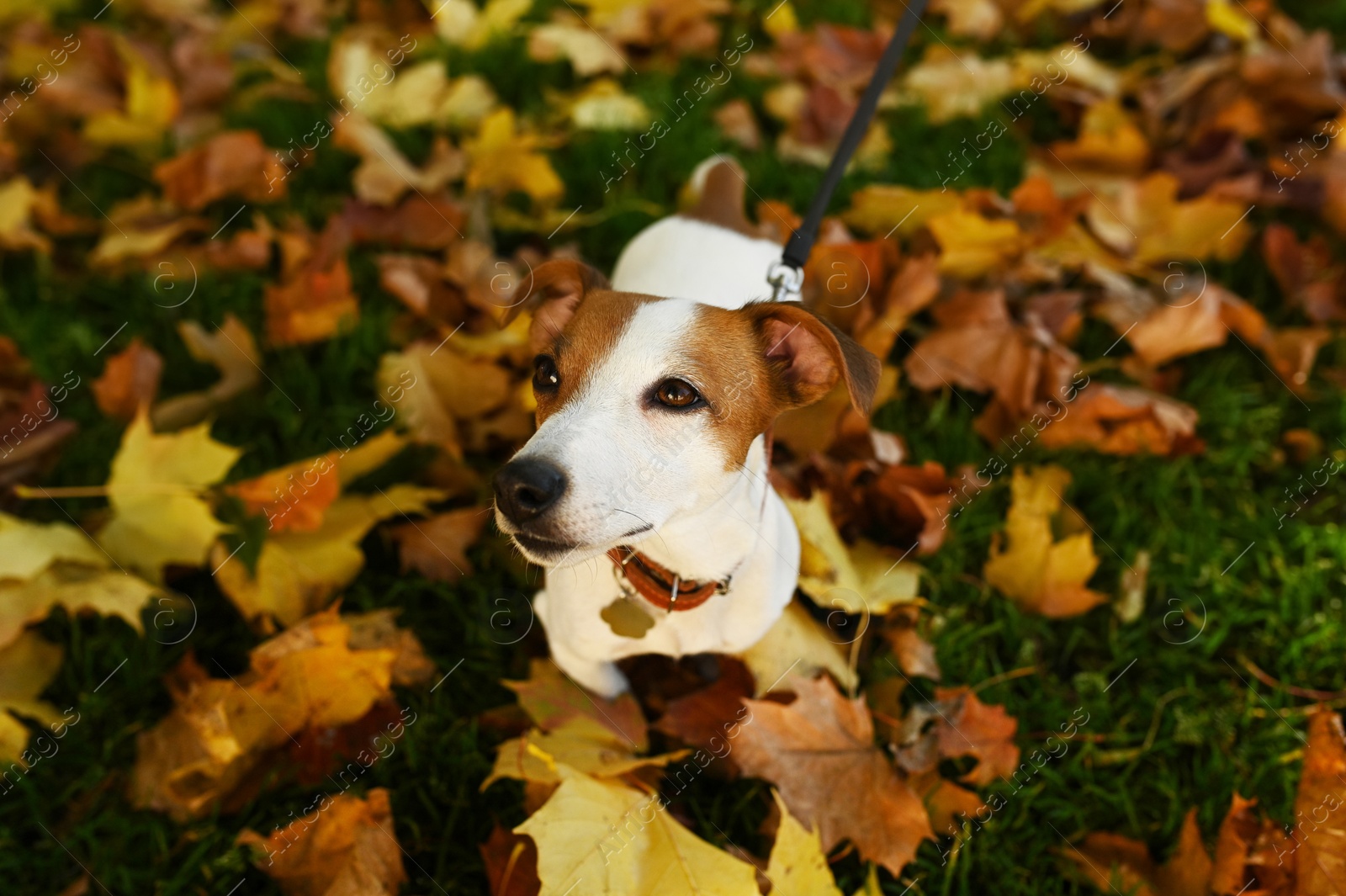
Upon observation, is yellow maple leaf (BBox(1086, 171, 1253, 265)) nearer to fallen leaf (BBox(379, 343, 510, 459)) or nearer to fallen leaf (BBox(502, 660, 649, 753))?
fallen leaf (BBox(379, 343, 510, 459))

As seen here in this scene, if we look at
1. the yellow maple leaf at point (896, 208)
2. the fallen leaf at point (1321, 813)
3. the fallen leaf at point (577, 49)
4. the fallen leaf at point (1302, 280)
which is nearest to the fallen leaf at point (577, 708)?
the fallen leaf at point (1321, 813)

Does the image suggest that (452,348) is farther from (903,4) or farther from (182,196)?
(903,4)

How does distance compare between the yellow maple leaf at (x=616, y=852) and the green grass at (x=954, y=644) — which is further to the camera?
the green grass at (x=954, y=644)

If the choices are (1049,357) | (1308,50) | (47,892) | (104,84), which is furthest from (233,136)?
(1308,50)

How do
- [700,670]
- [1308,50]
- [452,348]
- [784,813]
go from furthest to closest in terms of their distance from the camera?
[1308,50] < [452,348] < [700,670] < [784,813]

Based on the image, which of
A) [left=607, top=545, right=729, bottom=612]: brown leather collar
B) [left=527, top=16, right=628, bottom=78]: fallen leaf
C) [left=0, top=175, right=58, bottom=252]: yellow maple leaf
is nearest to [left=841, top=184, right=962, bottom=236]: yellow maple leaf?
[left=527, top=16, right=628, bottom=78]: fallen leaf

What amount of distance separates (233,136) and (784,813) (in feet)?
9.97

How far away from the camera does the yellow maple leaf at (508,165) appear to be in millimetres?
3158

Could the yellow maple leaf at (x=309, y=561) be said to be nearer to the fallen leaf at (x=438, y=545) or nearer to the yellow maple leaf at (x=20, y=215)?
the fallen leaf at (x=438, y=545)

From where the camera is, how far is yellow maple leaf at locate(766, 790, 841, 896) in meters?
1.64

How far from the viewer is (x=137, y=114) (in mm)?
3691

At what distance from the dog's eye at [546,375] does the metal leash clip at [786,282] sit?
558mm

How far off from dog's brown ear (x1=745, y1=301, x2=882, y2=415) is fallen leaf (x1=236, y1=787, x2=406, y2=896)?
3.87 ft

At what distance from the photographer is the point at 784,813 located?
1.64 m
